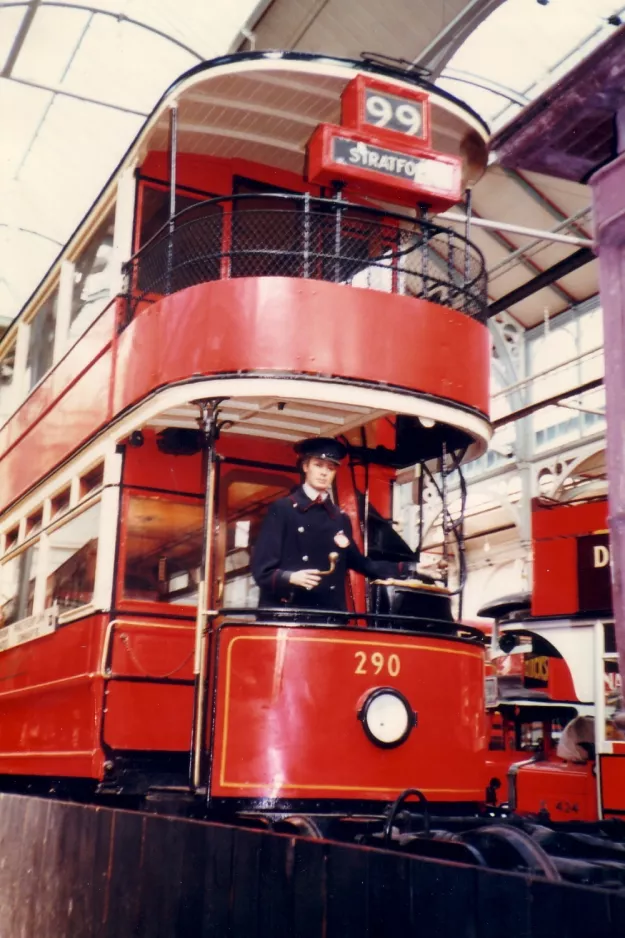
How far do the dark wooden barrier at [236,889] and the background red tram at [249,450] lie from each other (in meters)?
0.33

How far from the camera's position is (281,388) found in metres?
5.17

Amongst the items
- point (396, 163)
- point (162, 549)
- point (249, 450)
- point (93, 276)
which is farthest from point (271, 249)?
point (162, 549)

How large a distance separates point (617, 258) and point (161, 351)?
2.99 meters

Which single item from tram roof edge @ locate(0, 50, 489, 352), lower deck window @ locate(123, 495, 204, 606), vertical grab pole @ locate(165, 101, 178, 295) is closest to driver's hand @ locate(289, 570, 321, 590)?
lower deck window @ locate(123, 495, 204, 606)

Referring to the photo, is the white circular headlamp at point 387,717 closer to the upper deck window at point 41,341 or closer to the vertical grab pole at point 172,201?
the vertical grab pole at point 172,201

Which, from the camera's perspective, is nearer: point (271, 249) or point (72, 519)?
point (271, 249)

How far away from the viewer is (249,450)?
20.5 ft

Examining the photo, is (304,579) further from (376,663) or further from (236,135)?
(236,135)

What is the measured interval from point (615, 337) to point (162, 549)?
138 inches

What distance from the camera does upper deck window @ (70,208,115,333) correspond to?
6.88 metres

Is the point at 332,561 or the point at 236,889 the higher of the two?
the point at 332,561

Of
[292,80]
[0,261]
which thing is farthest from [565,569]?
[0,261]

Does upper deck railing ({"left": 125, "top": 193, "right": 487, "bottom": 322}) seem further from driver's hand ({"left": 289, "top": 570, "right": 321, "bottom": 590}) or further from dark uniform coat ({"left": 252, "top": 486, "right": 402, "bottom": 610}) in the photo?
driver's hand ({"left": 289, "top": 570, "right": 321, "bottom": 590})

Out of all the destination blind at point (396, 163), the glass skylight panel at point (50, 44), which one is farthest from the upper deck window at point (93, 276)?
the glass skylight panel at point (50, 44)
